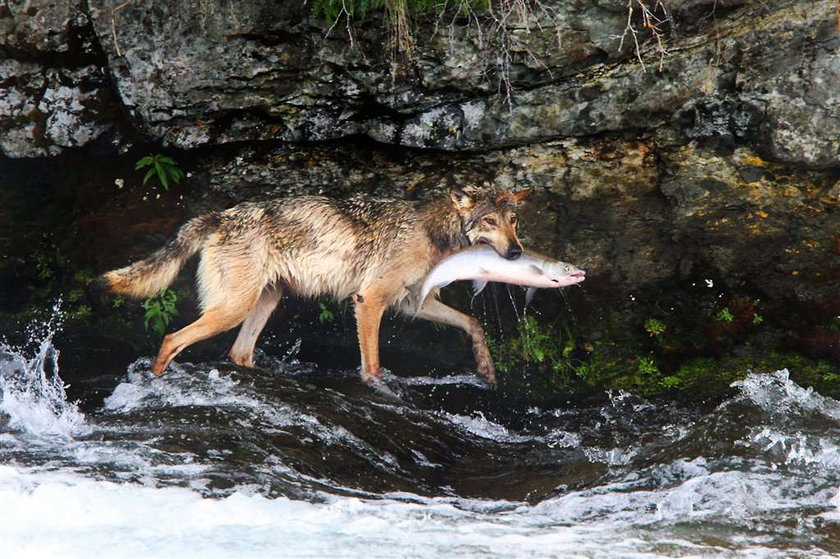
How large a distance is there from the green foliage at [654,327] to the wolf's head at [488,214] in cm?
162

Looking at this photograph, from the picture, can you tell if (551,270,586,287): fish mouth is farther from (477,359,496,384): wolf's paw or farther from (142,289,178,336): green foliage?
(142,289,178,336): green foliage

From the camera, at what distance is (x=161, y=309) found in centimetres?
891

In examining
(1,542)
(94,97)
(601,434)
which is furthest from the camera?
(94,97)

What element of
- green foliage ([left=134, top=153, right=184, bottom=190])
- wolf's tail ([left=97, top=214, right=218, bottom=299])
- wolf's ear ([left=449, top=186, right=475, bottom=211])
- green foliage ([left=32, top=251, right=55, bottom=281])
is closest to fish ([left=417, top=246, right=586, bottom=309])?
wolf's ear ([left=449, top=186, right=475, bottom=211])

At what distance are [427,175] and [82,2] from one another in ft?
11.7

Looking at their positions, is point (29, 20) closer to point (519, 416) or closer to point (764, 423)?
point (519, 416)

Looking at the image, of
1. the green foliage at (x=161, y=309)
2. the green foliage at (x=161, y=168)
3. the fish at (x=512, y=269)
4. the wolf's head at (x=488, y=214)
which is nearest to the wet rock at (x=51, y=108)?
the green foliage at (x=161, y=168)

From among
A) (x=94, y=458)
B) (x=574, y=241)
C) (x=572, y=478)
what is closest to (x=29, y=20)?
(x=94, y=458)

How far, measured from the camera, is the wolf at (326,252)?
26.3 ft

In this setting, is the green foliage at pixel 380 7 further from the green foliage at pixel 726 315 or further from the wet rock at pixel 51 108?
the green foliage at pixel 726 315

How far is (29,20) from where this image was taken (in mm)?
7734

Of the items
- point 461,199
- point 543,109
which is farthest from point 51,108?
point 543,109

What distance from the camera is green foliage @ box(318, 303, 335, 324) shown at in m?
9.02

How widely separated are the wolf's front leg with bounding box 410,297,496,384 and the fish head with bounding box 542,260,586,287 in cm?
105
